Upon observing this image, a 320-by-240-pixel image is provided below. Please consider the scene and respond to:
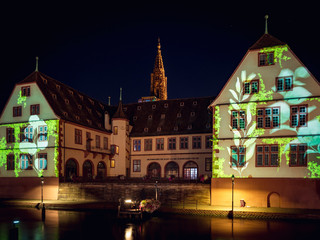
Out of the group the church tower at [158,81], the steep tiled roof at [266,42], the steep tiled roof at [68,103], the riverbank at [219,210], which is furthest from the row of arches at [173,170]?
the church tower at [158,81]

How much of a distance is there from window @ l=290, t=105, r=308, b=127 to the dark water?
9.02m

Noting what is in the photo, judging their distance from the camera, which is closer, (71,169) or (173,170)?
(71,169)

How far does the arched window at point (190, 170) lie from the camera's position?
→ 47.2 metres

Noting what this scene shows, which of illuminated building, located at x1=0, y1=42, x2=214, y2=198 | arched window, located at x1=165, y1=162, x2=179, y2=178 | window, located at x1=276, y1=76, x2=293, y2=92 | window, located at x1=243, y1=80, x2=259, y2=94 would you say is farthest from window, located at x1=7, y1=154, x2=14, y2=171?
window, located at x1=276, y1=76, x2=293, y2=92

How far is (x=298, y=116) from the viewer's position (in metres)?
30.7

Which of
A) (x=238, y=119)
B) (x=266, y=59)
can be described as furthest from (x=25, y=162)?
(x=266, y=59)

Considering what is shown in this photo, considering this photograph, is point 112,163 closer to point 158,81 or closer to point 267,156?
point 267,156

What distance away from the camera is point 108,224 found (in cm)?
2494

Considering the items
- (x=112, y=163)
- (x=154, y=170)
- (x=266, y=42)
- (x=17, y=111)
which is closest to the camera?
(x=266, y=42)

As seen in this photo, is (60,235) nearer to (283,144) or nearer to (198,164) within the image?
(283,144)

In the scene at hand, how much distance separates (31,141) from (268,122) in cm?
2729

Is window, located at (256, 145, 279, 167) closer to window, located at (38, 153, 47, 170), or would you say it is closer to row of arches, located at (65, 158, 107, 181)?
row of arches, located at (65, 158, 107, 181)

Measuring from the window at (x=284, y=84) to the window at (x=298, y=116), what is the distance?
1840mm

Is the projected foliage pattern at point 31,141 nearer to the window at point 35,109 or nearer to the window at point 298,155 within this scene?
the window at point 35,109
